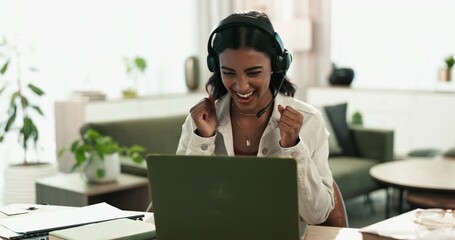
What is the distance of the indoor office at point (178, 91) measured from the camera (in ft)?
12.3

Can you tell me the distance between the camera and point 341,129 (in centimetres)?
478

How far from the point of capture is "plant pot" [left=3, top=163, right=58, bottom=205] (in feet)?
13.5

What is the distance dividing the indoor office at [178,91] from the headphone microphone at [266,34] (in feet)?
6.03

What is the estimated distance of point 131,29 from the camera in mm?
5484

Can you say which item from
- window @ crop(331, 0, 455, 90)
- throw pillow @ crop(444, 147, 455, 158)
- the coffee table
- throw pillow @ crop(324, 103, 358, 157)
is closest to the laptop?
the coffee table

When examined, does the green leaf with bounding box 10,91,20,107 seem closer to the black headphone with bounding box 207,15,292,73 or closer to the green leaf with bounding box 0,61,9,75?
the green leaf with bounding box 0,61,9,75

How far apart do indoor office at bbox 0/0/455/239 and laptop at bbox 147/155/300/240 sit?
218 centimetres

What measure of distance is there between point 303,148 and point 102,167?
2.12 meters

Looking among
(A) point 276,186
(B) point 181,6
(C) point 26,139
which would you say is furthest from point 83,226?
(B) point 181,6

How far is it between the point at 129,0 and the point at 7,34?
1268 mm

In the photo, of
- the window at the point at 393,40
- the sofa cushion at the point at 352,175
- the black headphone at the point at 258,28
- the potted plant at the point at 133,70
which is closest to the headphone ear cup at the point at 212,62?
the black headphone at the point at 258,28

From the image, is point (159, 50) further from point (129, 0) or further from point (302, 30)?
point (302, 30)

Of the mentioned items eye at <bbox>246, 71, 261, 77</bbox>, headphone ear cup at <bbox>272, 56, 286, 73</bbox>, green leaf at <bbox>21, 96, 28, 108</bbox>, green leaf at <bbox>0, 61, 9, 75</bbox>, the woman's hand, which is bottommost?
green leaf at <bbox>21, 96, 28, 108</bbox>

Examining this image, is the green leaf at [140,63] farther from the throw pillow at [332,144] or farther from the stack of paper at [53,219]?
the stack of paper at [53,219]
